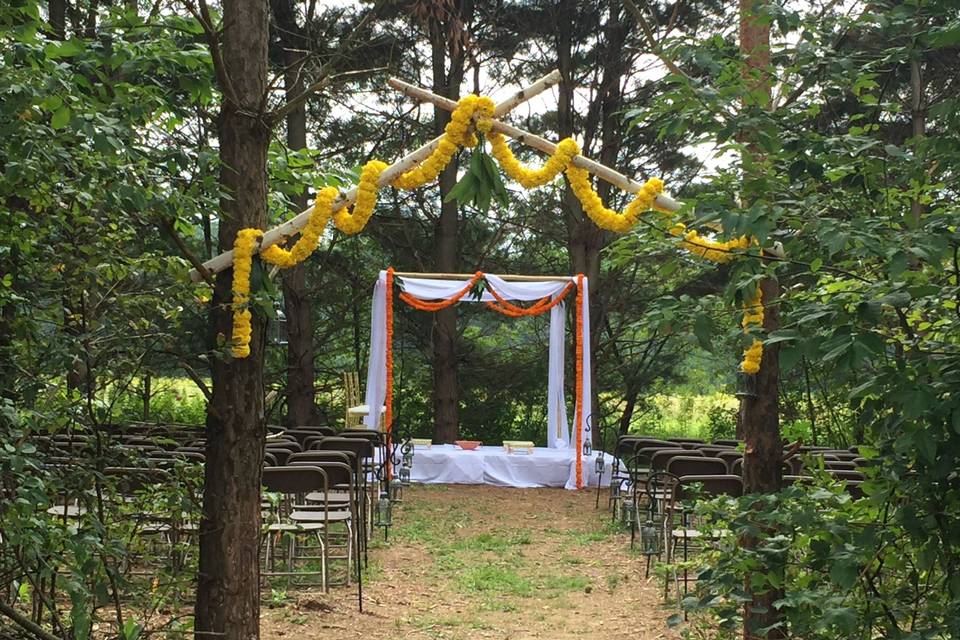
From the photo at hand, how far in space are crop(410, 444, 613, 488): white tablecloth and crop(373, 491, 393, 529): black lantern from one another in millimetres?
2668

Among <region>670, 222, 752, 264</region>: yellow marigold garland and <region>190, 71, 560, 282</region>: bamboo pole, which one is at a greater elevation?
<region>190, 71, 560, 282</region>: bamboo pole

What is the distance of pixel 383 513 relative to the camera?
9.15m

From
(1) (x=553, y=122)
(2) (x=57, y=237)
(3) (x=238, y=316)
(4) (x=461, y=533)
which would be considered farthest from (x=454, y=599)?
(1) (x=553, y=122)

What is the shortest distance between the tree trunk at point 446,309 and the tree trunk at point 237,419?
10494 mm

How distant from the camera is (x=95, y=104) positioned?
9.96ft

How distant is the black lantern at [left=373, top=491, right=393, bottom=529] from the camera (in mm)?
7719

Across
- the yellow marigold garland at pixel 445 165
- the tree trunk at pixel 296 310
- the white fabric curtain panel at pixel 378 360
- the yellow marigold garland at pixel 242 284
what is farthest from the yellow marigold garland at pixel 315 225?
the tree trunk at pixel 296 310

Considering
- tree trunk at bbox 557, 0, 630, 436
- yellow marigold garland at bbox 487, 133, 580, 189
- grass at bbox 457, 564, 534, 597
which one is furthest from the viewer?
tree trunk at bbox 557, 0, 630, 436

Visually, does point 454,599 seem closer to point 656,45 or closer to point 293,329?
point 656,45

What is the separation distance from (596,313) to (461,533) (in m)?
6.63

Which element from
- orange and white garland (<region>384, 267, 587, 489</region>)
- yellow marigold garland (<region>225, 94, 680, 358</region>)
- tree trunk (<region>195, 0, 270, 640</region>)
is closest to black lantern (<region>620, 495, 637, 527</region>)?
orange and white garland (<region>384, 267, 587, 489</region>)

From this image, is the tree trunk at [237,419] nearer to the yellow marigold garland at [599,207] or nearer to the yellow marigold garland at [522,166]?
the yellow marigold garland at [522,166]

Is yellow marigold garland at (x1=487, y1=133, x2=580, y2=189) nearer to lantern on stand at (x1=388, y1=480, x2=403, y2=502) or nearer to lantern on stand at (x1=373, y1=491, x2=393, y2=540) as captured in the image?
lantern on stand at (x1=373, y1=491, x2=393, y2=540)

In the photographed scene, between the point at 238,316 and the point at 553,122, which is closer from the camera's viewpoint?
the point at 238,316
